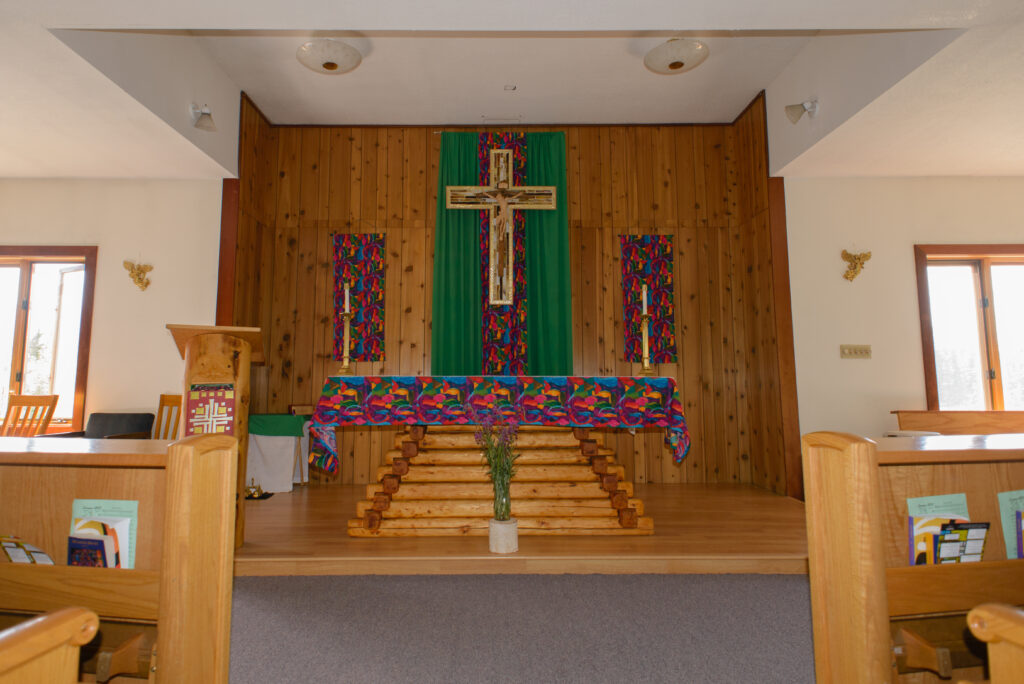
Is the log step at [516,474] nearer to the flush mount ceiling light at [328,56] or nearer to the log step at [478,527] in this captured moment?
the log step at [478,527]

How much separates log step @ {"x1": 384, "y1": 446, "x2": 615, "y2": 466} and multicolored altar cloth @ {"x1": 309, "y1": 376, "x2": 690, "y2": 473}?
31cm

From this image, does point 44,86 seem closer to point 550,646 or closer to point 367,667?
point 367,667

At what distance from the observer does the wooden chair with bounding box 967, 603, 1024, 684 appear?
69 centimetres

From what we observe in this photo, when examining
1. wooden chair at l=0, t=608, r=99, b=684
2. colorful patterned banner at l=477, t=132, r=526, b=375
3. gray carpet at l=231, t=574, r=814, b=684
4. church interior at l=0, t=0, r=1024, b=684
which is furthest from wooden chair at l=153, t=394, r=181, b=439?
wooden chair at l=0, t=608, r=99, b=684

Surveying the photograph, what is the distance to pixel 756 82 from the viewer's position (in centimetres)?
485

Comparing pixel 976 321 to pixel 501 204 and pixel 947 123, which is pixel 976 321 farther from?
pixel 501 204

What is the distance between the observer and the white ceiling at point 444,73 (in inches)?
108

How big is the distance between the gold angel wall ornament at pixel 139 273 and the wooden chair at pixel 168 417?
1016 mm

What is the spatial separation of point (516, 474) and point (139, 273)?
12.7 feet

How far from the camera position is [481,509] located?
11.2 ft

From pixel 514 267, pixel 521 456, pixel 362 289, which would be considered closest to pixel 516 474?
pixel 521 456

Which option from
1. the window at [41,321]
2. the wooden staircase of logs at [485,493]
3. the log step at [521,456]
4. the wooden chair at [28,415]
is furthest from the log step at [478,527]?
the window at [41,321]

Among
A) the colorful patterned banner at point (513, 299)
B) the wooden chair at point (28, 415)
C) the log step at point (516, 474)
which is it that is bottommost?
the log step at point (516, 474)

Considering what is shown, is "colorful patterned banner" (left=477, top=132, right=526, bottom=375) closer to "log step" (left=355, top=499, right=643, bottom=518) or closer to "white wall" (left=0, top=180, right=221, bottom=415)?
"log step" (left=355, top=499, right=643, bottom=518)
